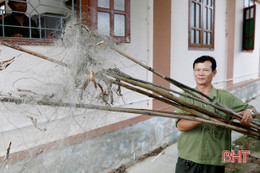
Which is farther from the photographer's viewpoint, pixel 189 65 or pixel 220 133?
pixel 189 65

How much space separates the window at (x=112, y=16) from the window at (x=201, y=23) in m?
2.47

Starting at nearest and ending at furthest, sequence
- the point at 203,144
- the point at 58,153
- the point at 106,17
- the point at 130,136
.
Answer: the point at 58,153, the point at 203,144, the point at 106,17, the point at 130,136

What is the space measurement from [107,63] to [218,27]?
20.0 feet

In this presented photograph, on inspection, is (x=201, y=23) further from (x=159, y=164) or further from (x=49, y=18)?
(x=49, y=18)

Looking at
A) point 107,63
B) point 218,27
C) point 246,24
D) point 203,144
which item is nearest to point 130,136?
point 203,144

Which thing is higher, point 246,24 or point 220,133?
point 246,24

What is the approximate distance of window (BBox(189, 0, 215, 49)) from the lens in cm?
520

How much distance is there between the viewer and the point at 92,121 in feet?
4.52

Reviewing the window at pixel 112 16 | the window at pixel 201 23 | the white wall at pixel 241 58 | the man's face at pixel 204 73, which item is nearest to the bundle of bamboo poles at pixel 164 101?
the man's face at pixel 204 73

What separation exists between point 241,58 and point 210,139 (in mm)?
7463

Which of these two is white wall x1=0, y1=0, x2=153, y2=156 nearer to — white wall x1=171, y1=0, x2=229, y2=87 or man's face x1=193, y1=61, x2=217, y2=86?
man's face x1=193, y1=61, x2=217, y2=86

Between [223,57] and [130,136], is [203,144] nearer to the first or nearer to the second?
[130,136]

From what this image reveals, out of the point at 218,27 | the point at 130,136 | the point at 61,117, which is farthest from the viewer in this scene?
the point at 218,27

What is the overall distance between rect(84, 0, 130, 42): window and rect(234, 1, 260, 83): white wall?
595cm
